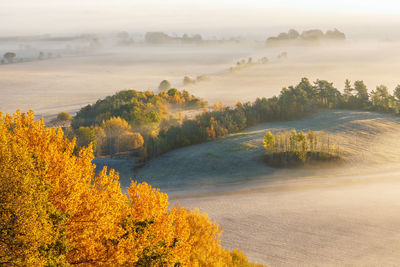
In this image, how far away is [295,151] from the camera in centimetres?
4481

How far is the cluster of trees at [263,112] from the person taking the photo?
5288 cm

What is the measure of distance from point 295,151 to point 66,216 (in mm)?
33886

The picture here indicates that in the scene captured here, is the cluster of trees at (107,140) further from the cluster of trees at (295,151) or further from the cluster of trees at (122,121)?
the cluster of trees at (295,151)

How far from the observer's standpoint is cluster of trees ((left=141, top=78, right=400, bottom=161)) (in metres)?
52.9

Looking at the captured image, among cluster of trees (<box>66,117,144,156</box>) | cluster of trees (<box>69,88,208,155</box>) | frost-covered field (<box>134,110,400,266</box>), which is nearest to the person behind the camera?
frost-covered field (<box>134,110,400,266</box>)

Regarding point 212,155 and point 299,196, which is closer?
point 299,196

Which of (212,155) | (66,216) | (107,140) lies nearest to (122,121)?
(107,140)

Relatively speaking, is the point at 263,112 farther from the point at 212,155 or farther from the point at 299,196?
the point at 299,196

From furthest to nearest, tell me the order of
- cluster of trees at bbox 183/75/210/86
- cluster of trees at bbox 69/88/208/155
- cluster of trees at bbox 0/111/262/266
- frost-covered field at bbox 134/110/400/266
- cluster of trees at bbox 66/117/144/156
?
cluster of trees at bbox 183/75/210/86
cluster of trees at bbox 69/88/208/155
cluster of trees at bbox 66/117/144/156
frost-covered field at bbox 134/110/400/266
cluster of trees at bbox 0/111/262/266

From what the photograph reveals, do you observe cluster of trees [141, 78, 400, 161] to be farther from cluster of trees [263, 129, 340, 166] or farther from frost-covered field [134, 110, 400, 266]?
cluster of trees [263, 129, 340, 166]

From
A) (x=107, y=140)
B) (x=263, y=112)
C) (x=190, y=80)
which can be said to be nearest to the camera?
(x=107, y=140)

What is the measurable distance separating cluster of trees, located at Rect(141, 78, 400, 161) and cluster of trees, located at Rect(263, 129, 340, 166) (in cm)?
1095

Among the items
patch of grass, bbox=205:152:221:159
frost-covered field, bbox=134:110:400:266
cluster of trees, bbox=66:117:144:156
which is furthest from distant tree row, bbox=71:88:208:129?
patch of grass, bbox=205:152:221:159

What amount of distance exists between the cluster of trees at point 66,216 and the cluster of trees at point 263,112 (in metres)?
Answer: 31.2
